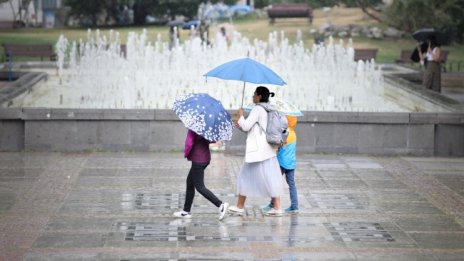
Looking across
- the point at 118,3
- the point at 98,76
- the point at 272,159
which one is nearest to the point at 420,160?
the point at 272,159

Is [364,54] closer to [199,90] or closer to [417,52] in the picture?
[417,52]

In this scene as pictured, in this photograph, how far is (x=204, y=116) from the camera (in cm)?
1261

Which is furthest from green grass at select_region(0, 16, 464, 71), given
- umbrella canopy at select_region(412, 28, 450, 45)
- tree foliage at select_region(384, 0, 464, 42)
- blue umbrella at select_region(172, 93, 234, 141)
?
blue umbrella at select_region(172, 93, 234, 141)

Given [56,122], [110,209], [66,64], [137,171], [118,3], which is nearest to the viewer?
[110,209]

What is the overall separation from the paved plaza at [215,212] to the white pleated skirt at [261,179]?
334mm

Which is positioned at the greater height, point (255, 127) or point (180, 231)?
point (255, 127)

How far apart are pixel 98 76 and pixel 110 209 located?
34.7 feet

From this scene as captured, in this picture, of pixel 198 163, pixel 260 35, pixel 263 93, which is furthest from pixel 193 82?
pixel 260 35

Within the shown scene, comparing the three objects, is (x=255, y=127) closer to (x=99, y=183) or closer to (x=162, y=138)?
(x=99, y=183)

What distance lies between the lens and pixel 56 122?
58.5ft

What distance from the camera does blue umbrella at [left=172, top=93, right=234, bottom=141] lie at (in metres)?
12.6

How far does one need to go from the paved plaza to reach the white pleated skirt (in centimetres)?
33

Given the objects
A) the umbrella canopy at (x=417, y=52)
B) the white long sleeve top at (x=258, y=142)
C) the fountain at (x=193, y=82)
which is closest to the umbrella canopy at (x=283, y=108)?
the white long sleeve top at (x=258, y=142)

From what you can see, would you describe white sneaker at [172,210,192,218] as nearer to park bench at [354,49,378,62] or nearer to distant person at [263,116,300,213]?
distant person at [263,116,300,213]
